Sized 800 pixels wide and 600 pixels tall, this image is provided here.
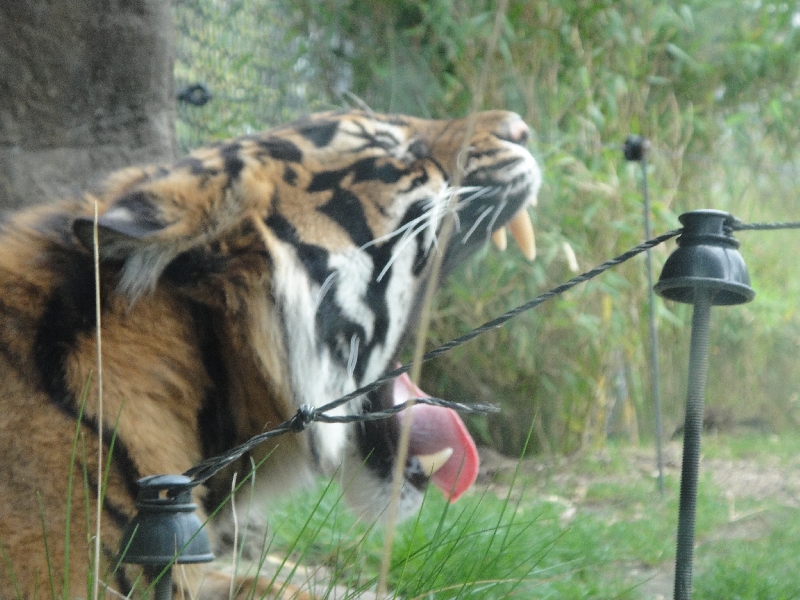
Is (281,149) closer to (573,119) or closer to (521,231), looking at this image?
(521,231)

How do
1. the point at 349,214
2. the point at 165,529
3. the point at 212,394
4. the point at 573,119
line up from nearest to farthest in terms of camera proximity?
the point at 165,529 < the point at 212,394 < the point at 349,214 < the point at 573,119

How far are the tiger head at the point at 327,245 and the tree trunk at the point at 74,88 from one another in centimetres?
92

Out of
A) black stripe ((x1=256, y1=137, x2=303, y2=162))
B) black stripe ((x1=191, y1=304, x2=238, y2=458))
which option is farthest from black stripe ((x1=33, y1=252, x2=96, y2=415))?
black stripe ((x1=256, y1=137, x2=303, y2=162))

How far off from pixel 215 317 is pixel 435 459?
0.77 m

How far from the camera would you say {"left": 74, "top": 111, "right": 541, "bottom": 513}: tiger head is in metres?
1.54

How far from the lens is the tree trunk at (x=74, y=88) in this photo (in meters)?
2.51

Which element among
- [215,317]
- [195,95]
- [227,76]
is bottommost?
[215,317]

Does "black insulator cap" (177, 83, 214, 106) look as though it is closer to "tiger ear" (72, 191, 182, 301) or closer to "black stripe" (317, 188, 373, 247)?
"black stripe" (317, 188, 373, 247)

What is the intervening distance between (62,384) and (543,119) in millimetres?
2958

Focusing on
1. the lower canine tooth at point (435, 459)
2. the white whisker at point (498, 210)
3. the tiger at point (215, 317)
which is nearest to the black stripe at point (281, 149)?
the tiger at point (215, 317)

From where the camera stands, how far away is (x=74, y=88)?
2.58 m

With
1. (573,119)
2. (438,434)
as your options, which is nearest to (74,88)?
(438,434)

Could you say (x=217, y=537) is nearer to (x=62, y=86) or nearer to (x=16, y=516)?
(x=16, y=516)

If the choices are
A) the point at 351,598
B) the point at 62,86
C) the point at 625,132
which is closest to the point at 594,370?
the point at 625,132
